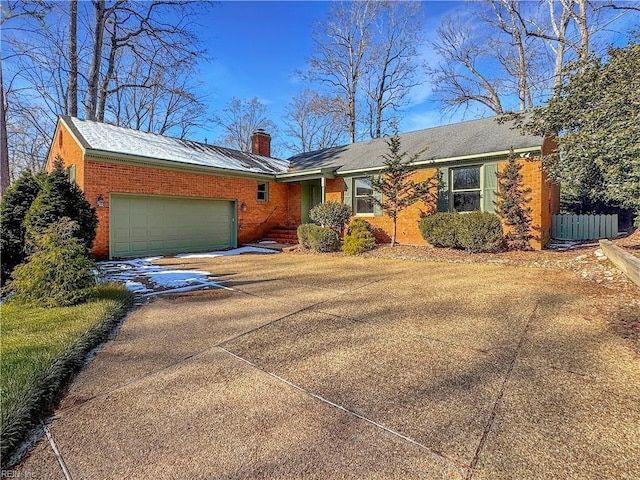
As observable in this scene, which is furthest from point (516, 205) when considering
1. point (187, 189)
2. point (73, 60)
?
point (73, 60)

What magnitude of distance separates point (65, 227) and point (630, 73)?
990 centimetres

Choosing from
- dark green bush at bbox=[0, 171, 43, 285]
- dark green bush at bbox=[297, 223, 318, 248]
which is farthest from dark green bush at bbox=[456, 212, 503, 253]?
dark green bush at bbox=[0, 171, 43, 285]

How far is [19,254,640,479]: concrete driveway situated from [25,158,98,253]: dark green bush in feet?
9.65

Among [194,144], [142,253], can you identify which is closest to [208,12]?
[194,144]

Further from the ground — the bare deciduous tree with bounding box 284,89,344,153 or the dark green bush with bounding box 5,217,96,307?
the bare deciduous tree with bounding box 284,89,344,153

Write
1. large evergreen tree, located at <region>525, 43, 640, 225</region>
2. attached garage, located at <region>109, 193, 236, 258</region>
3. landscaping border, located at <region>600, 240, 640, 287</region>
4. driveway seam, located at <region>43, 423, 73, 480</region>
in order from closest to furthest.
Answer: driveway seam, located at <region>43, 423, 73, 480</region>, landscaping border, located at <region>600, 240, 640, 287</region>, large evergreen tree, located at <region>525, 43, 640, 225</region>, attached garage, located at <region>109, 193, 236, 258</region>

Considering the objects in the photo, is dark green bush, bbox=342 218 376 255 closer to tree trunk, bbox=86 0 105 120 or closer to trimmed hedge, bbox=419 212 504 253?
trimmed hedge, bbox=419 212 504 253

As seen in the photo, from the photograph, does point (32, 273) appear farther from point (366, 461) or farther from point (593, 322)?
point (593, 322)

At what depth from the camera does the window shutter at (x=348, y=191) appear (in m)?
12.5

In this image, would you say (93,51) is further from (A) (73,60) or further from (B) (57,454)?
(B) (57,454)

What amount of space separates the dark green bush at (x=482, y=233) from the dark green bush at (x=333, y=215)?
4.16 metres

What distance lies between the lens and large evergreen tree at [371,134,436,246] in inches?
401

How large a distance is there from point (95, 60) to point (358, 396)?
71.3 feet

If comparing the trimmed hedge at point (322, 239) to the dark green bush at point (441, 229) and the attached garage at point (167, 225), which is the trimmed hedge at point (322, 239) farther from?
the attached garage at point (167, 225)
